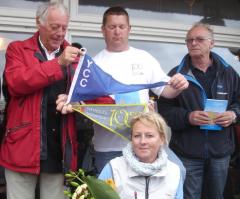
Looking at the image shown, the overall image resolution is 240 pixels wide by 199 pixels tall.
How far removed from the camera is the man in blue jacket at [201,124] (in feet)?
12.4

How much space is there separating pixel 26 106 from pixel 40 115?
11 cm

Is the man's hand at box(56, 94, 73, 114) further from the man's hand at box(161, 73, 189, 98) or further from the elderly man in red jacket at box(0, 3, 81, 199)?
the man's hand at box(161, 73, 189, 98)

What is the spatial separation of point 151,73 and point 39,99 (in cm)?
86

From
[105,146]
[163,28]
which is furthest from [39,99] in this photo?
[163,28]

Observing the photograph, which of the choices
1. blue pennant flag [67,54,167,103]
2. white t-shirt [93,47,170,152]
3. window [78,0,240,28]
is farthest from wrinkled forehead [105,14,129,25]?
window [78,0,240,28]

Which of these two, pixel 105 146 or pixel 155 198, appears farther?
pixel 105 146

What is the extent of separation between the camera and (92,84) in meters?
3.20

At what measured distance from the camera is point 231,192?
16.4ft

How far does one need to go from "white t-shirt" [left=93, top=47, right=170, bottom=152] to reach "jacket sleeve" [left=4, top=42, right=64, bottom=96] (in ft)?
1.74

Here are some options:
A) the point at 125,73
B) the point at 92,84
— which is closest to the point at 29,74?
the point at 92,84

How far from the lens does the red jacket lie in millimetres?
2967

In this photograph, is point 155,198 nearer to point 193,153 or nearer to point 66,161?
point 66,161

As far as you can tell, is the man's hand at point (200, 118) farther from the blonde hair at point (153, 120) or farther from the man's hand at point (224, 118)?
the blonde hair at point (153, 120)

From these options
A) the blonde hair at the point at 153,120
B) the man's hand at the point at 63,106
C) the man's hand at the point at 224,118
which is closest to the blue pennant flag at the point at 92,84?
the man's hand at the point at 63,106
